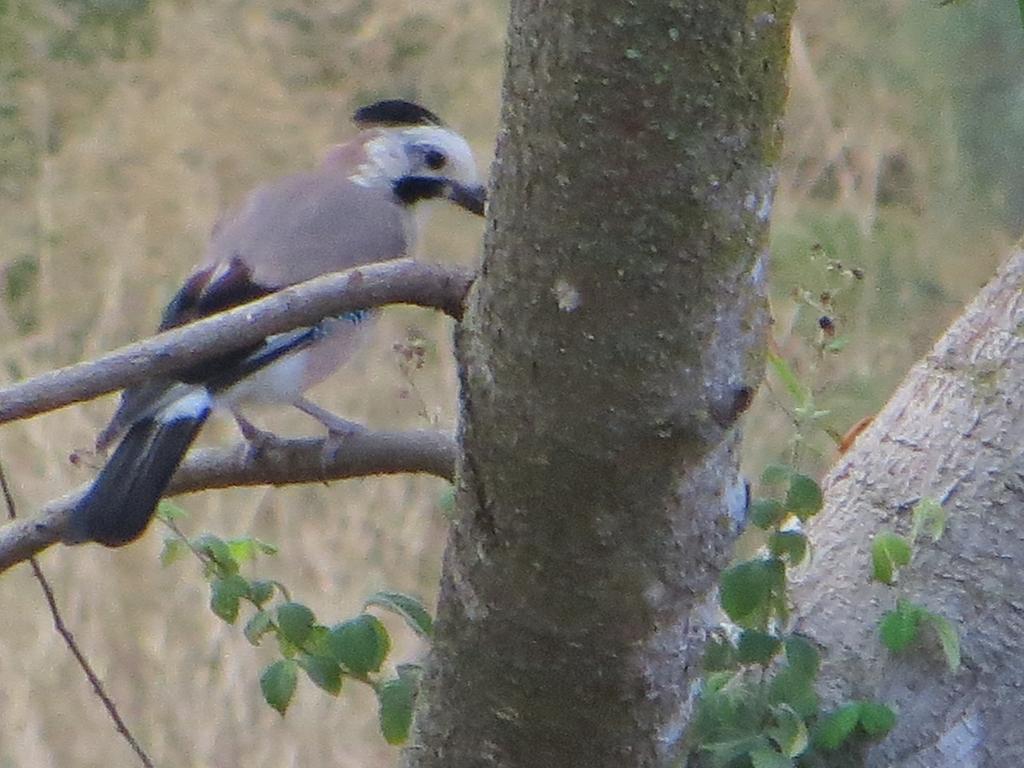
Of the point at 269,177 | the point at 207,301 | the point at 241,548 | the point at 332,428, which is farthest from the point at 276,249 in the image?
the point at 269,177

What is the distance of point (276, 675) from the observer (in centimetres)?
108

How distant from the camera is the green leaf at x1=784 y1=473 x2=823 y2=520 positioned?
3.23 ft

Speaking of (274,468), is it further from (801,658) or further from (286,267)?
(286,267)

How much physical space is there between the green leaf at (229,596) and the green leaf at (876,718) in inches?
15.9

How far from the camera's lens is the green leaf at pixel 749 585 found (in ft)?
3.13

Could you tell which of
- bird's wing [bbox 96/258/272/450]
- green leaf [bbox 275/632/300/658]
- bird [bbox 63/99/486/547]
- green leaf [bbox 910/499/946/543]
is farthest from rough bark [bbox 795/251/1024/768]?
bird's wing [bbox 96/258/272/450]

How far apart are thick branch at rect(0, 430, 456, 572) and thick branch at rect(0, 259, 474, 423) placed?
1.19 feet

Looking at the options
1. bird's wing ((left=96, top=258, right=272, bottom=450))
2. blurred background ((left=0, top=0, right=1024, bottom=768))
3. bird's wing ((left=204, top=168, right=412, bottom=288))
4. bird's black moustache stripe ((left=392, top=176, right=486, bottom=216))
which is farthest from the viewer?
blurred background ((left=0, top=0, right=1024, bottom=768))

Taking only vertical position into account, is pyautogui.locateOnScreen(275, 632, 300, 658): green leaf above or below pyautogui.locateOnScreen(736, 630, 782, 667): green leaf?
below

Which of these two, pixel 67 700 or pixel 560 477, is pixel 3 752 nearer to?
pixel 67 700

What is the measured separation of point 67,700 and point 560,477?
9.01 feet

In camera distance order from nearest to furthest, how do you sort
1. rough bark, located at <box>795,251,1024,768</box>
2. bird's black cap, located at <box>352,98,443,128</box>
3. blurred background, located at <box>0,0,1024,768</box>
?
rough bark, located at <box>795,251,1024,768</box>, bird's black cap, located at <box>352,98,443,128</box>, blurred background, located at <box>0,0,1024,768</box>

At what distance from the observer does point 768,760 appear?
3.10 feet

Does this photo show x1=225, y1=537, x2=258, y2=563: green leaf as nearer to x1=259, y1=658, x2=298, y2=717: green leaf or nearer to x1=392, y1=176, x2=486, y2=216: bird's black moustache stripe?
x1=259, y1=658, x2=298, y2=717: green leaf
